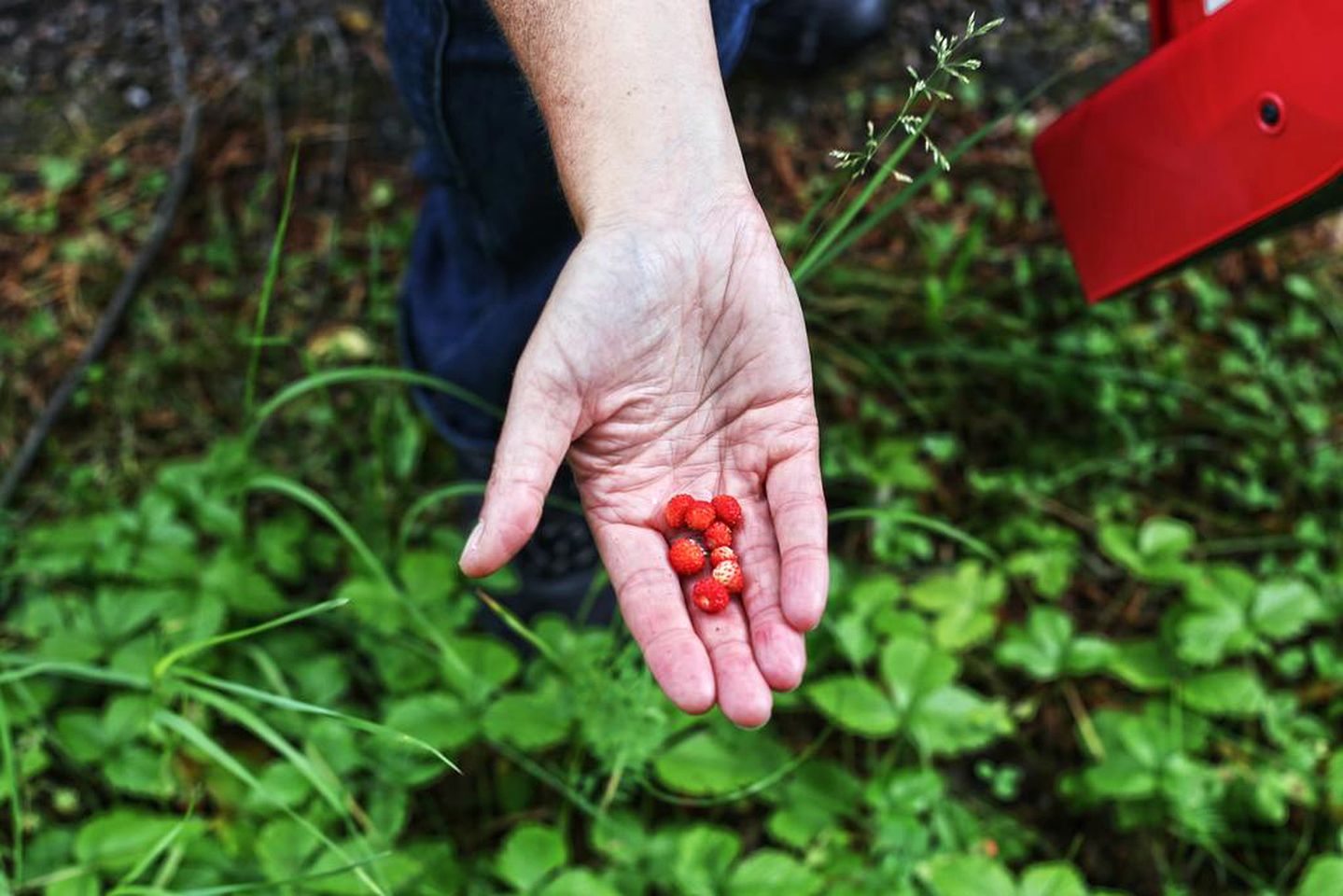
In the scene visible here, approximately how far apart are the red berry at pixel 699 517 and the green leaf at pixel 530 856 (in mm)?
543

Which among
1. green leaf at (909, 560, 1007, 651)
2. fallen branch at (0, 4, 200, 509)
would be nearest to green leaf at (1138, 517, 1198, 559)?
green leaf at (909, 560, 1007, 651)

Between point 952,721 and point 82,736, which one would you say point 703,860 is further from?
point 82,736

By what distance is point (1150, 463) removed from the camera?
2379mm

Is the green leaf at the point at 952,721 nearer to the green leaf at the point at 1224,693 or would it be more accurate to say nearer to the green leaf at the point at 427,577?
the green leaf at the point at 1224,693

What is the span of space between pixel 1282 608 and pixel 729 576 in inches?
45.2

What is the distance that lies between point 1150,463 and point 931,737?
3.12 ft

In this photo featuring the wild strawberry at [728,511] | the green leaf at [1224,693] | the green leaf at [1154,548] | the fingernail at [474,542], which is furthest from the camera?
the green leaf at [1154,548]

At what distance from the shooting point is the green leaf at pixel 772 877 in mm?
1662

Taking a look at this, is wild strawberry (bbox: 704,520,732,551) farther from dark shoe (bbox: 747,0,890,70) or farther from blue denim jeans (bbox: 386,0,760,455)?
dark shoe (bbox: 747,0,890,70)

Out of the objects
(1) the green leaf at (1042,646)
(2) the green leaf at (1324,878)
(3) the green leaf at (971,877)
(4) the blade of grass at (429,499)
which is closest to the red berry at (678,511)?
(4) the blade of grass at (429,499)

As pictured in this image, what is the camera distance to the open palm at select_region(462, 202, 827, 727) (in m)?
1.39

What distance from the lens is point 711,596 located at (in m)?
1.47

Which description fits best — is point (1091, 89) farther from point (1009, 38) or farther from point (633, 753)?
point (633, 753)

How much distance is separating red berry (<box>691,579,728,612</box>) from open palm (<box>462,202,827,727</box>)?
0.01 meters
